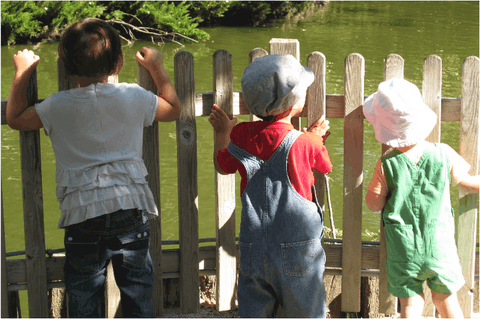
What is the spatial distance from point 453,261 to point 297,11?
22718 mm

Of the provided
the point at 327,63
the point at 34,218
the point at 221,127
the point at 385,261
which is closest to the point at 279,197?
the point at 221,127

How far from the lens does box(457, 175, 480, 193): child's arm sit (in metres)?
2.70

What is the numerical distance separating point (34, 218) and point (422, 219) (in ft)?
6.48

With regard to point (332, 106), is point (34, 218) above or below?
below

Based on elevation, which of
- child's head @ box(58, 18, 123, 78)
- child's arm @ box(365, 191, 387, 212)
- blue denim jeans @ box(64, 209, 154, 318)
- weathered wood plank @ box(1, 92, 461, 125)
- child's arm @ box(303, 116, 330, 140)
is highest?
child's head @ box(58, 18, 123, 78)

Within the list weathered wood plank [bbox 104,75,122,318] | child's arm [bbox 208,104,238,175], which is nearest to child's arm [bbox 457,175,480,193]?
child's arm [bbox 208,104,238,175]

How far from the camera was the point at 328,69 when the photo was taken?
1059 centimetres

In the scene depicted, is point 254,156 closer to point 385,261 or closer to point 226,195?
point 226,195

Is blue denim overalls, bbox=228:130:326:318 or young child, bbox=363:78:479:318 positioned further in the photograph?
young child, bbox=363:78:479:318

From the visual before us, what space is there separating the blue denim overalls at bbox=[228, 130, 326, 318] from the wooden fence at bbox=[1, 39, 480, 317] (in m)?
0.59

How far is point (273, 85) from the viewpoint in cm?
226

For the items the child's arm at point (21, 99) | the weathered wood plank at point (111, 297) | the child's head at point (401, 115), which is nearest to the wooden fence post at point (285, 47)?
the child's head at point (401, 115)

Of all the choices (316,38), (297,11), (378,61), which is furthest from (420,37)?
(297,11)

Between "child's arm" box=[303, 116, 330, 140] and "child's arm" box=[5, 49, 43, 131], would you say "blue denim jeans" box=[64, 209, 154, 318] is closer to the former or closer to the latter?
"child's arm" box=[5, 49, 43, 131]
